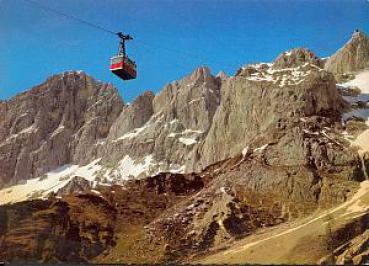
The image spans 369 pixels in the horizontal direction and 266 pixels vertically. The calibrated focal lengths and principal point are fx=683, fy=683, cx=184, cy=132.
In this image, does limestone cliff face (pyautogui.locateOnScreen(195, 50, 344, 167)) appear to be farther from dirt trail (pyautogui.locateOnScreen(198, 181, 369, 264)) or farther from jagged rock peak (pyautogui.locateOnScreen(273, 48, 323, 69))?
dirt trail (pyautogui.locateOnScreen(198, 181, 369, 264))

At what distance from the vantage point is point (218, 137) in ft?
632

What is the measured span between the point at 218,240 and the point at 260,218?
37.4ft

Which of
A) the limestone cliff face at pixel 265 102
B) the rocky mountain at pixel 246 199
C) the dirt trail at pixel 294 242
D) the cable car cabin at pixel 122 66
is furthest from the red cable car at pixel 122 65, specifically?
the limestone cliff face at pixel 265 102

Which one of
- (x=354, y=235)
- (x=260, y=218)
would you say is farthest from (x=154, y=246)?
(x=354, y=235)

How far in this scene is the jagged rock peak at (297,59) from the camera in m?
190

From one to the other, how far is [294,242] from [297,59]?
3994 inches

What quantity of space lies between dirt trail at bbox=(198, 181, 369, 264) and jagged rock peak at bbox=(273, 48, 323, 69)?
73.2m

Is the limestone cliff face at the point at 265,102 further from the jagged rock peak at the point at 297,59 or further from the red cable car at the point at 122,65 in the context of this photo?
the red cable car at the point at 122,65

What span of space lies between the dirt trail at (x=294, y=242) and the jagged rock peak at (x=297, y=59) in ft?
240

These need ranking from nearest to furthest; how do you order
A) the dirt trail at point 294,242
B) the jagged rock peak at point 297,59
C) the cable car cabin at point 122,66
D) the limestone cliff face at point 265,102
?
the cable car cabin at point 122,66 < the dirt trail at point 294,242 < the limestone cliff face at point 265,102 < the jagged rock peak at point 297,59

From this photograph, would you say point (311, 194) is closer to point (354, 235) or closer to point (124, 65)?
point (354, 235)

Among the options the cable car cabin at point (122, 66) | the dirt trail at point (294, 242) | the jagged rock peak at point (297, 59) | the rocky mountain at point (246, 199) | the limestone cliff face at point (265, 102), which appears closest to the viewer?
the cable car cabin at point (122, 66)

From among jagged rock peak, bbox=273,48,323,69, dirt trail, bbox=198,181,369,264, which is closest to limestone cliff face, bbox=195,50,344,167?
jagged rock peak, bbox=273,48,323,69

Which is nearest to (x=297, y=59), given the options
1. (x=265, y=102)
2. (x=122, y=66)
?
(x=265, y=102)
